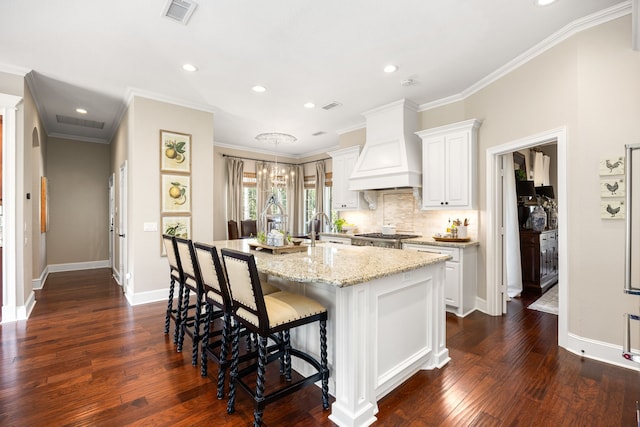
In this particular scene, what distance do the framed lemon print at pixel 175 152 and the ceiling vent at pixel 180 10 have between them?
2.19 m

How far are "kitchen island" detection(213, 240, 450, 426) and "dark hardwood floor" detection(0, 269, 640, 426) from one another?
0.16 metres

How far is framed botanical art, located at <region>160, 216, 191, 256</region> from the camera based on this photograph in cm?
449

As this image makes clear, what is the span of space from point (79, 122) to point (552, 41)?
23.6 ft

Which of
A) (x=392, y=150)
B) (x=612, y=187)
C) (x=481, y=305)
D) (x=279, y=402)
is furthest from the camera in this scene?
(x=392, y=150)

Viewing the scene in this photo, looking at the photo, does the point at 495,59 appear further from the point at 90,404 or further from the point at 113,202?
the point at 113,202

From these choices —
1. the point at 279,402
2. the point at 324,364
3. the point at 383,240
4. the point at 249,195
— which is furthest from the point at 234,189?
the point at 324,364

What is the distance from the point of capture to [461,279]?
3.80 meters

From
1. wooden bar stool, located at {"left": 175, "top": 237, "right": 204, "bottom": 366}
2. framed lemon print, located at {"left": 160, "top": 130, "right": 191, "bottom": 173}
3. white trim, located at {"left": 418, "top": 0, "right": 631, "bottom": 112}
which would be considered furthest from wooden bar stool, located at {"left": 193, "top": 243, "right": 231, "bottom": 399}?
white trim, located at {"left": 418, "top": 0, "right": 631, "bottom": 112}

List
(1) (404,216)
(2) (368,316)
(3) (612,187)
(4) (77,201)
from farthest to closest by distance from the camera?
(4) (77,201), (1) (404,216), (3) (612,187), (2) (368,316)

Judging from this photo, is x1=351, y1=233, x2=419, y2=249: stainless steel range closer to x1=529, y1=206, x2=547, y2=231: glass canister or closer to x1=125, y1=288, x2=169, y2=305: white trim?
x1=529, y1=206, x2=547, y2=231: glass canister

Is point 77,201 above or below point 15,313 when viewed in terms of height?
above

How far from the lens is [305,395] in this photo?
7.15 feet

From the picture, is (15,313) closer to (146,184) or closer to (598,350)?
(146,184)

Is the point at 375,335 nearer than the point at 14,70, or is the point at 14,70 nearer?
the point at 375,335
